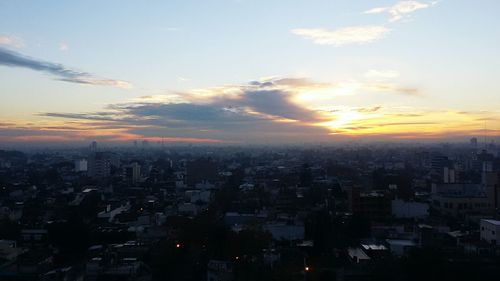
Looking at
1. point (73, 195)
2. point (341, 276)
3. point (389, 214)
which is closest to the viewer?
point (341, 276)

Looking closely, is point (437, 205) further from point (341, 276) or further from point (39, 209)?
point (39, 209)

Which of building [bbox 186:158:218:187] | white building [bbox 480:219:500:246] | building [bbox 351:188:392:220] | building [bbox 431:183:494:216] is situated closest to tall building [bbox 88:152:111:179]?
building [bbox 186:158:218:187]

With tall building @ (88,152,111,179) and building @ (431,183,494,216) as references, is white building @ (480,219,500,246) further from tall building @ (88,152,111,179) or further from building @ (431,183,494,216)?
tall building @ (88,152,111,179)

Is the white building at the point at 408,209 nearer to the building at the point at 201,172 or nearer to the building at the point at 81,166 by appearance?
the building at the point at 201,172

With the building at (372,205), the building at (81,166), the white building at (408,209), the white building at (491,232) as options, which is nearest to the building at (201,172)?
the building at (81,166)

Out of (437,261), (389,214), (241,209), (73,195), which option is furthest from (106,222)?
(437,261)

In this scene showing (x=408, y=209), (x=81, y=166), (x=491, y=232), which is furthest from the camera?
(x=81, y=166)

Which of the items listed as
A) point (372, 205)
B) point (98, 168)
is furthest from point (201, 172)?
point (372, 205)

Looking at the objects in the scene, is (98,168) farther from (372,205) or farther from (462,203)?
(462,203)
